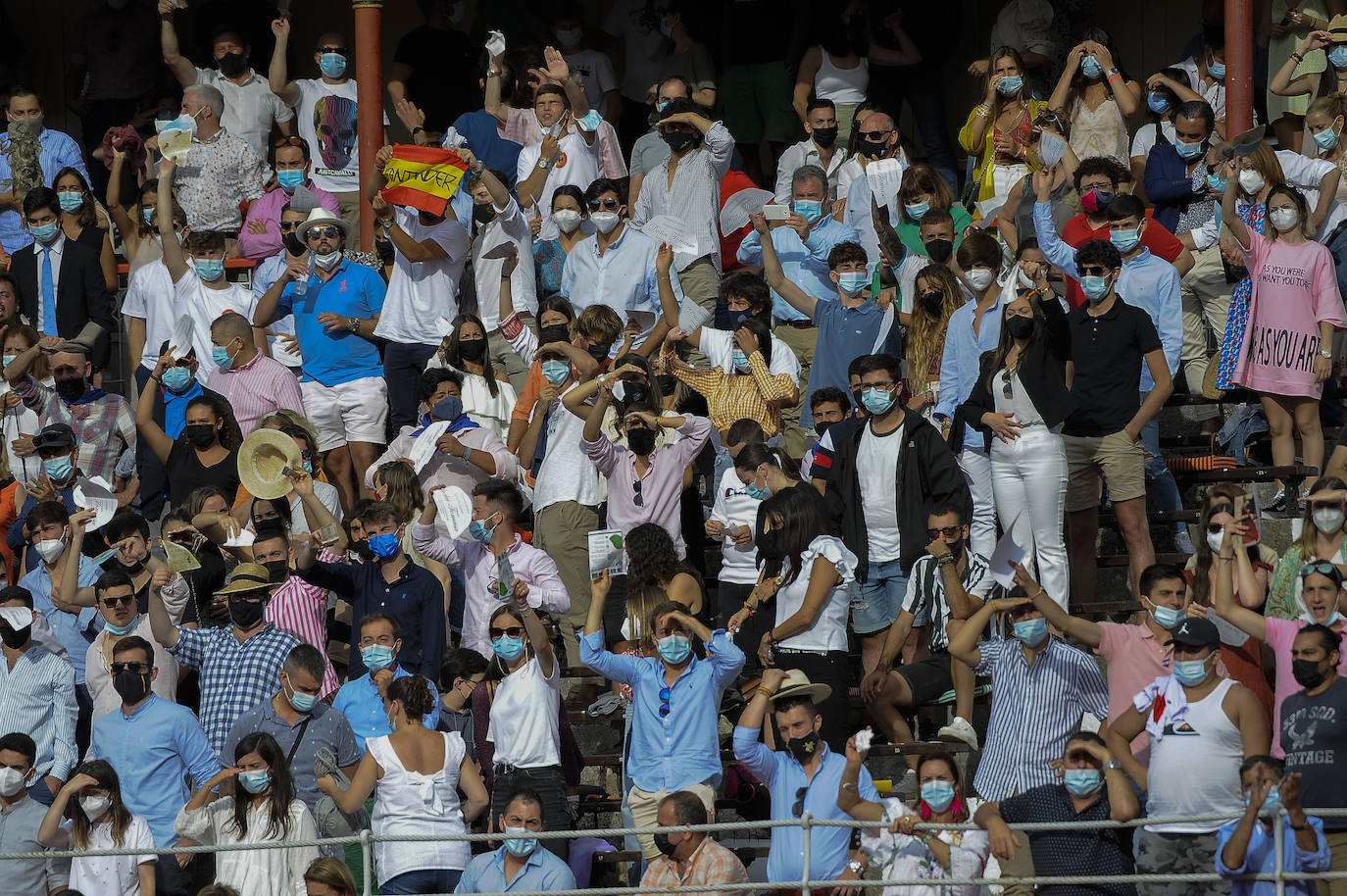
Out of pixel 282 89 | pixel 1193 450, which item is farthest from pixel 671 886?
pixel 282 89

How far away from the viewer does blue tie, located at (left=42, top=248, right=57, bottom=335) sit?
54.7ft

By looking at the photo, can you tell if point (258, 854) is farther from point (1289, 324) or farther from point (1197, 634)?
point (1289, 324)

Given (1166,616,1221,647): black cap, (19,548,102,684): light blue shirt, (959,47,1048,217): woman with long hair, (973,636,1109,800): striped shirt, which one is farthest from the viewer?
(959,47,1048,217): woman with long hair

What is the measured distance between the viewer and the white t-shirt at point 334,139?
716 inches

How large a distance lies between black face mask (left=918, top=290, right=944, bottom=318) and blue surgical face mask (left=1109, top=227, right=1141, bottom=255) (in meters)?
1.09

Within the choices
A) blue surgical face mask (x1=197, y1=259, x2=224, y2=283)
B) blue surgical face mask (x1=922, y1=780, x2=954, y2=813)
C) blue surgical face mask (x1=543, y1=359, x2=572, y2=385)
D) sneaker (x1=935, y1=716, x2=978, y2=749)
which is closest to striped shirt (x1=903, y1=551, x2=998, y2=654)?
sneaker (x1=935, y1=716, x2=978, y2=749)

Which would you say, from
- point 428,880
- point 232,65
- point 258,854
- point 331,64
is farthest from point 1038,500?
point 232,65

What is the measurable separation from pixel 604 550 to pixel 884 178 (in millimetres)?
4673

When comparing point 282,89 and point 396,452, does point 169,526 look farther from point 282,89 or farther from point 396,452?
point 282,89

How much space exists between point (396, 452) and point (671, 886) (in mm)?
4471

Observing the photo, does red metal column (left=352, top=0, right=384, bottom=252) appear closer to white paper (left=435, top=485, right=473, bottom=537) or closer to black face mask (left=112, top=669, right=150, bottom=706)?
white paper (left=435, top=485, right=473, bottom=537)

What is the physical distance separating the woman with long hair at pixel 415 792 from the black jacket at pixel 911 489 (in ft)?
8.41

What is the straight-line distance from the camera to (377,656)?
486 inches

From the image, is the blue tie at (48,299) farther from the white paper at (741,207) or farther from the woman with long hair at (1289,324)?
the woman with long hair at (1289,324)
